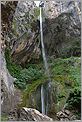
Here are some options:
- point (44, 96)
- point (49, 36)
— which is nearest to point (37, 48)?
point (49, 36)

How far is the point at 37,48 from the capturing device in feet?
26.3

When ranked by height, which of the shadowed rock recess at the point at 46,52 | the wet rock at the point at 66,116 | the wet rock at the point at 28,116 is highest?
the shadowed rock recess at the point at 46,52

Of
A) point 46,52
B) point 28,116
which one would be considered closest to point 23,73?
point 46,52

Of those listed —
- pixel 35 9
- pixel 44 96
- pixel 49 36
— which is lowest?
pixel 44 96

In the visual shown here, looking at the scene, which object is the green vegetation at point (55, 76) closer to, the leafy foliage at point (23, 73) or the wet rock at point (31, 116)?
the leafy foliage at point (23, 73)

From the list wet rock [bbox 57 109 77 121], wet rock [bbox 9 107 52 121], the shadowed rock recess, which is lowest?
wet rock [bbox 57 109 77 121]

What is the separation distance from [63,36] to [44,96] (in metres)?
3.75

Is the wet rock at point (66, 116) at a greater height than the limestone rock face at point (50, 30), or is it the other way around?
the limestone rock face at point (50, 30)

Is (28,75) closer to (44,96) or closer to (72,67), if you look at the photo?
(72,67)

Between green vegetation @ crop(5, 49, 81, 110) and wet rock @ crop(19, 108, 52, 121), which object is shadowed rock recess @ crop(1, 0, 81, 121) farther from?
wet rock @ crop(19, 108, 52, 121)

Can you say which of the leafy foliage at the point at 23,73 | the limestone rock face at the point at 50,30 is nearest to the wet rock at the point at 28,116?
the leafy foliage at the point at 23,73

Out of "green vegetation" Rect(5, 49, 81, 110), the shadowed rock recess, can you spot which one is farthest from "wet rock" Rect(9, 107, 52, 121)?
the shadowed rock recess

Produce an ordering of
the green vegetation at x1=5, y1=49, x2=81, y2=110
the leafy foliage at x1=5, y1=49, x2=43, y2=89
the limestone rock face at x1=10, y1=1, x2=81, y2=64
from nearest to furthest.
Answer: the green vegetation at x1=5, y1=49, x2=81, y2=110
the leafy foliage at x1=5, y1=49, x2=43, y2=89
the limestone rock face at x1=10, y1=1, x2=81, y2=64

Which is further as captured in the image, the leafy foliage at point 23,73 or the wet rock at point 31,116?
the leafy foliage at point 23,73
